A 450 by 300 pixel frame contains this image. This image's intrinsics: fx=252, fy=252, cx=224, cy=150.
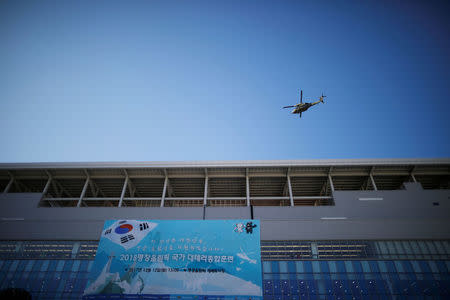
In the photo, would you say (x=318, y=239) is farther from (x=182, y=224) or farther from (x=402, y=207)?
(x=182, y=224)

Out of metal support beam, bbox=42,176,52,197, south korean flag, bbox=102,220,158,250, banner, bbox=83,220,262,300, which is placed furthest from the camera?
metal support beam, bbox=42,176,52,197

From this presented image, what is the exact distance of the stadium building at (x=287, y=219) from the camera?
64.1ft

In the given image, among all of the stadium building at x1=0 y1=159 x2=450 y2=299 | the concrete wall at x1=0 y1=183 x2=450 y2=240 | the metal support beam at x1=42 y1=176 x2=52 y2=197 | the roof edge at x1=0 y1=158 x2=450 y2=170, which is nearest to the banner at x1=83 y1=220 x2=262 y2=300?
the stadium building at x1=0 y1=159 x2=450 y2=299

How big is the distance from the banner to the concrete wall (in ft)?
5.39

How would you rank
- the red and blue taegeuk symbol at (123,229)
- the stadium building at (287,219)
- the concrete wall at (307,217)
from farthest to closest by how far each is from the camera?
the red and blue taegeuk symbol at (123,229) < the concrete wall at (307,217) < the stadium building at (287,219)

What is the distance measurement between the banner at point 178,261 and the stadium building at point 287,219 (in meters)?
1.41

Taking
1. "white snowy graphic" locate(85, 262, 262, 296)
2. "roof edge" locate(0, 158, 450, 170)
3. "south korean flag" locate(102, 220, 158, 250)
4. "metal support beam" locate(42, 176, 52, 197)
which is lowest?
"white snowy graphic" locate(85, 262, 262, 296)

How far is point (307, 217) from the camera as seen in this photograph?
2323 centimetres

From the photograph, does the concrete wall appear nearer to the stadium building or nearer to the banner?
the stadium building

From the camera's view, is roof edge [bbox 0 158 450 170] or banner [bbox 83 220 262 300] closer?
banner [bbox 83 220 262 300]

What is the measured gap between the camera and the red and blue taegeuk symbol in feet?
72.7

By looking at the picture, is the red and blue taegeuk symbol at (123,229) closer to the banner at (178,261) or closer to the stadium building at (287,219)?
the banner at (178,261)

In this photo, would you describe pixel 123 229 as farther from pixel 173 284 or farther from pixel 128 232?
pixel 173 284

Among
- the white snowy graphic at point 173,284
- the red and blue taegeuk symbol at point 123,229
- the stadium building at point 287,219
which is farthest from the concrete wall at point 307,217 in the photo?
the white snowy graphic at point 173,284
